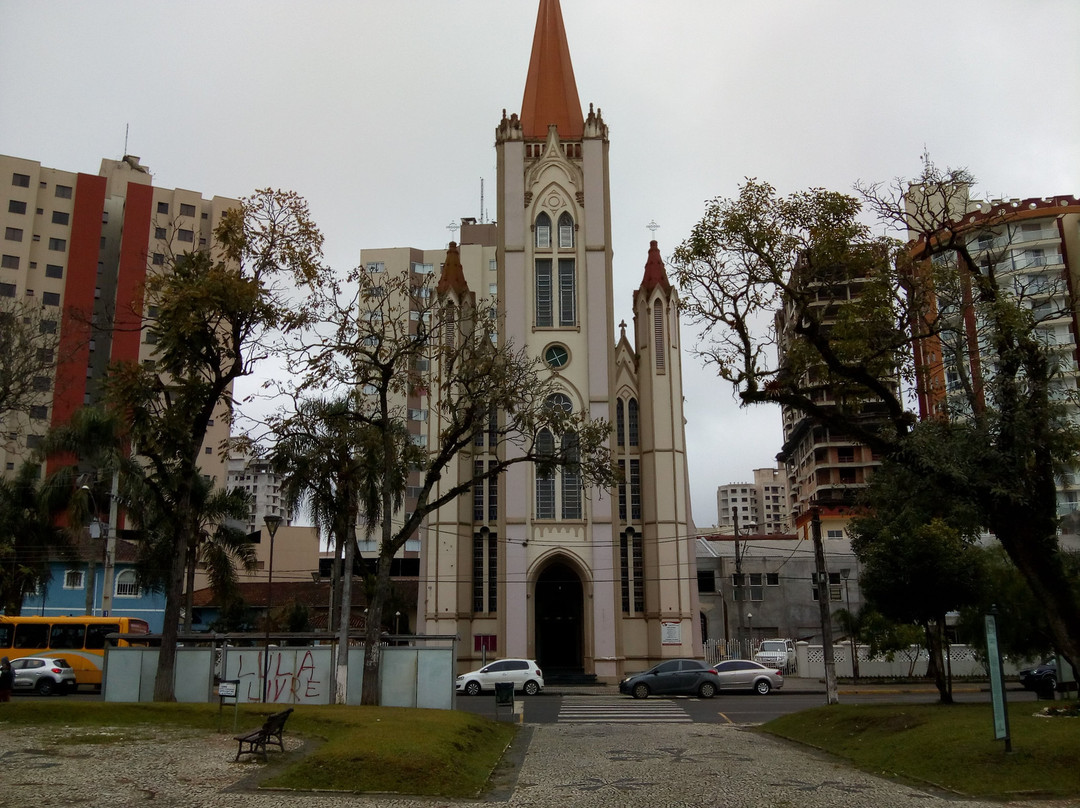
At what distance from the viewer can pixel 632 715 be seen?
25172mm

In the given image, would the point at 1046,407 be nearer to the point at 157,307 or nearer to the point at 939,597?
the point at 939,597

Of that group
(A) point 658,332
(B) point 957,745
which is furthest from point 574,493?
(B) point 957,745

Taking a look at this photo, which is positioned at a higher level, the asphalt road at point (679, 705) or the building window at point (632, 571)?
the building window at point (632, 571)

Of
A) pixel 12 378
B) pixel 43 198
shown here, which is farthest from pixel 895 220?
pixel 43 198

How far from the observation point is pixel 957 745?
48.0 ft

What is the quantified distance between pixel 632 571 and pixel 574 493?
13.6ft

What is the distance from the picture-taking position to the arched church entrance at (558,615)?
42.2 meters

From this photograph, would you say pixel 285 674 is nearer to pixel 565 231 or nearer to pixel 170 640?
pixel 170 640

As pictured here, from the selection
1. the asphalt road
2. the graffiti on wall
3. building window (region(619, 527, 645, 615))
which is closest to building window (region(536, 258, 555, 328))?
building window (region(619, 527, 645, 615))

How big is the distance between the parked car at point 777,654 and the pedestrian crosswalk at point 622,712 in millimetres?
14318

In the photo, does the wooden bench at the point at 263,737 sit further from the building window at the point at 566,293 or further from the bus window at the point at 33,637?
the building window at the point at 566,293

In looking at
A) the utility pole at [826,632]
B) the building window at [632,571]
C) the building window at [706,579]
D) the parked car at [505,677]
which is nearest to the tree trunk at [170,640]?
the parked car at [505,677]

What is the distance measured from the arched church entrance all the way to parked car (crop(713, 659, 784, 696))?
9.91 metres

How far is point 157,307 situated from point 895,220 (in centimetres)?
1567
